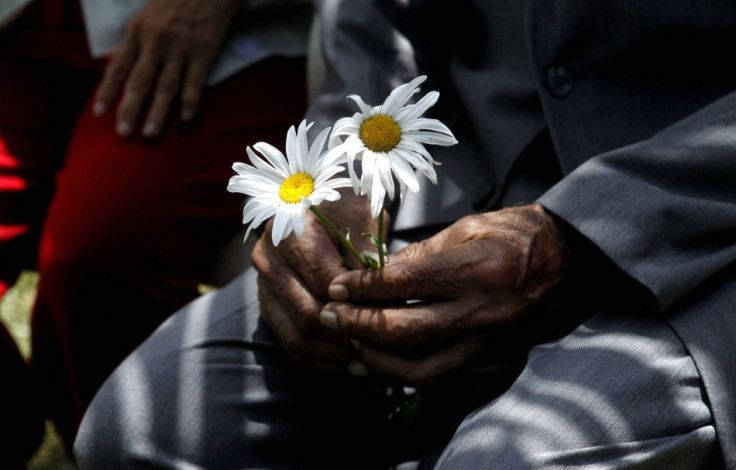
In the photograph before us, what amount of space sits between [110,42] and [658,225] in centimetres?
125

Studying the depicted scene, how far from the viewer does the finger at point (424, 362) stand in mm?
1134

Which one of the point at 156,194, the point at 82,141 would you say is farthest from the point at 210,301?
the point at 82,141

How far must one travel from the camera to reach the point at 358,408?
1.37 meters

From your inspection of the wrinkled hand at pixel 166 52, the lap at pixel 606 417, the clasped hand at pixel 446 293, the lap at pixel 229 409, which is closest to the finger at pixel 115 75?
the wrinkled hand at pixel 166 52

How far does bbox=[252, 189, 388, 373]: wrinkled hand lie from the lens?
1.20 m

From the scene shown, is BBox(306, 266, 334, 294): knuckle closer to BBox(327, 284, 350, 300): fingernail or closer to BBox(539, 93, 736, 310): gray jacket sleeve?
BBox(327, 284, 350, 300): fingernail

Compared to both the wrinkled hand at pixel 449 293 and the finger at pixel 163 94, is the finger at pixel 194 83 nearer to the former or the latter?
the finger at pixel 163 94

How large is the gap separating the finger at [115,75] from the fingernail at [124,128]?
0.32ft

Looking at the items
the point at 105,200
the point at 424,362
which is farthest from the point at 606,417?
the point at 105,200

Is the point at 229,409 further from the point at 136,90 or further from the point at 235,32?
the point at 235,32

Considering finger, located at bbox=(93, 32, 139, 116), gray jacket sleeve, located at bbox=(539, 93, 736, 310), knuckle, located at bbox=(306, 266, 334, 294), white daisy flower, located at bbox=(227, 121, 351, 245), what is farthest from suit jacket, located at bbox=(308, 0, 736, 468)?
finger, located at bbox=(93, 32, 139, 116)

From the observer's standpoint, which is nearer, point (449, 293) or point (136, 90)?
point (449, 293)

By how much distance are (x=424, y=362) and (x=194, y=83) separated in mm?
914

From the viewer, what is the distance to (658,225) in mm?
1113
